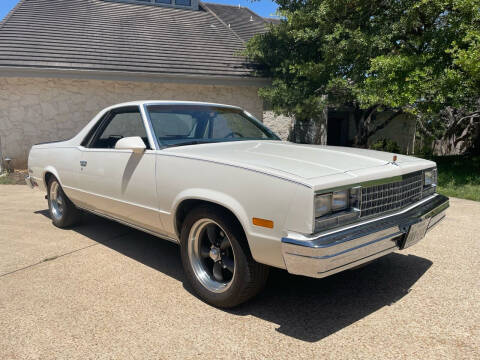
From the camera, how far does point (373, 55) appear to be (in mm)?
9328

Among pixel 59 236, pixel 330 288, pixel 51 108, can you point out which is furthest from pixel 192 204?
pixel 51 108

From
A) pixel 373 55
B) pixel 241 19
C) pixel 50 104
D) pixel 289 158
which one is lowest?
pixel 289 158

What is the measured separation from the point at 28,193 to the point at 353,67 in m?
8.18

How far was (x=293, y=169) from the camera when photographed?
2.53m

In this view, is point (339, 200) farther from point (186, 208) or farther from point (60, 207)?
point (60, 207)

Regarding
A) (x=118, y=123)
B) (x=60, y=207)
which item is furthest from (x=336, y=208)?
(x=60, y=207)

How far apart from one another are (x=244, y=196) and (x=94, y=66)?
937cm

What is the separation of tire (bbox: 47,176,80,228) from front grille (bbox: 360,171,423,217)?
3.85 metres

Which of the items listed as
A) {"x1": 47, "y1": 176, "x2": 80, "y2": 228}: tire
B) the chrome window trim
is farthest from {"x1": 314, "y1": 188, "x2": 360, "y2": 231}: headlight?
{"x1": 47, "y1": 176, "x2": 80, "y2": 228}: tire

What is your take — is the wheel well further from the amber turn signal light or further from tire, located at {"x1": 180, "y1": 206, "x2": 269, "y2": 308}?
the amber turn signal light

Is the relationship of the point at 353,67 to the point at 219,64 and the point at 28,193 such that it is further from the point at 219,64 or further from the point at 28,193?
the point at 28,193

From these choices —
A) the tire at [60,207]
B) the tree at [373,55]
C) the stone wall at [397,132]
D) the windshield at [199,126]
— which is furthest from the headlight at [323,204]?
the stone wall at [397,132]

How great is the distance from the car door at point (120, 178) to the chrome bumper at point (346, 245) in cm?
145

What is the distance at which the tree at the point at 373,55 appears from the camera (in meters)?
7.79
